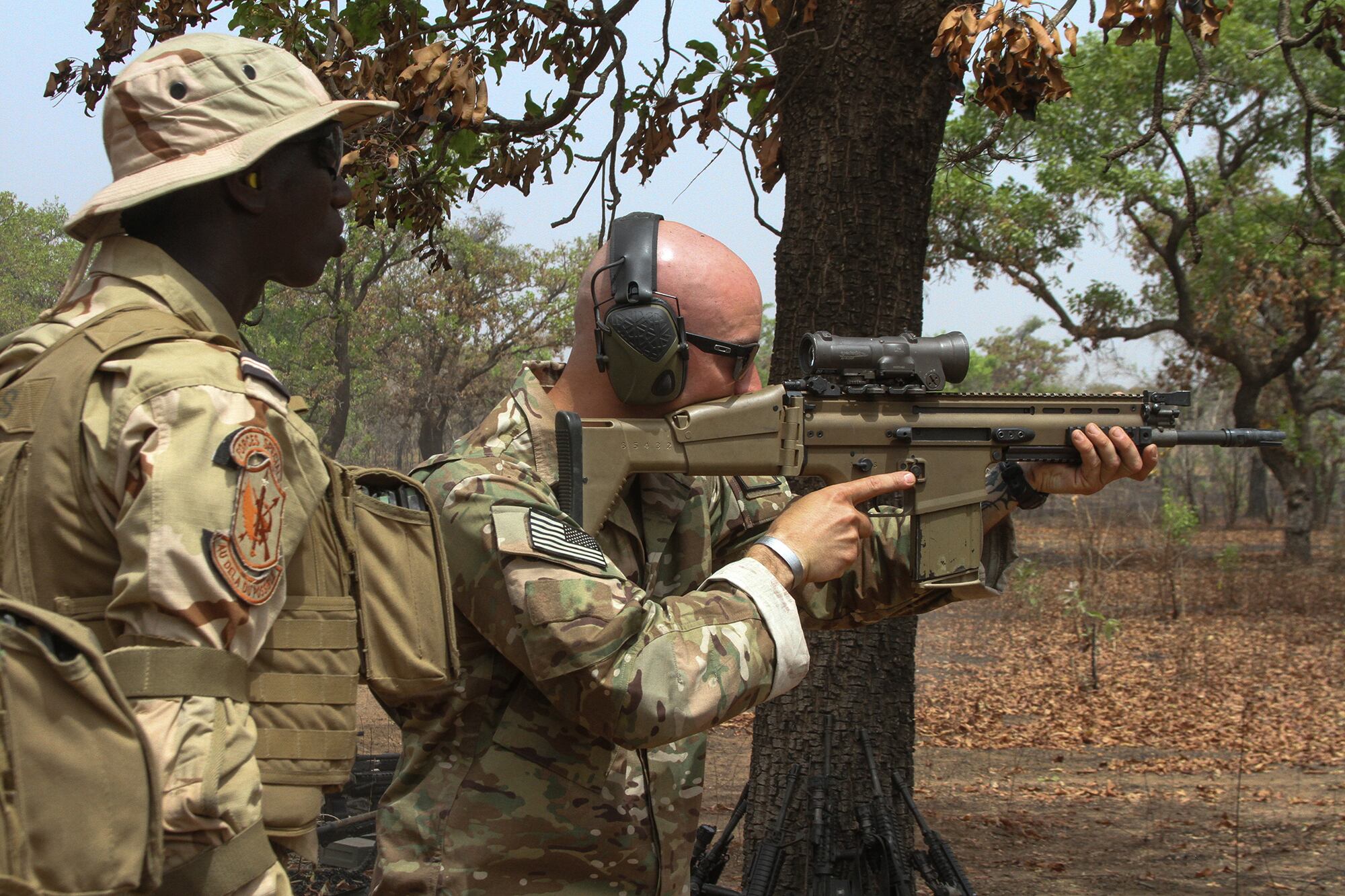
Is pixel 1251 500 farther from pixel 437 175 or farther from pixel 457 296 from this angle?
pixel 437 175

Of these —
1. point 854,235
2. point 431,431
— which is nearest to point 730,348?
point 854,235

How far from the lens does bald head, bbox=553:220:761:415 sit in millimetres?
2412

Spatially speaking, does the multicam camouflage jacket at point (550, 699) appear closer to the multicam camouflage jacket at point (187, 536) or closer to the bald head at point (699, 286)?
the bald head at point (699, 286)

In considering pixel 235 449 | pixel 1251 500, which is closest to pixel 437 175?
pixel 235 449

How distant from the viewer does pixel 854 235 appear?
4.50 meters

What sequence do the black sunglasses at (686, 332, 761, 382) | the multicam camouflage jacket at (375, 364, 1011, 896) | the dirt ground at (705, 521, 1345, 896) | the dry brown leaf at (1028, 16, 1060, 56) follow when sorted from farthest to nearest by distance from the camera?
1. the dirt ground at (705, 521, 1345, 896)
2. the dry brown leaf at (1028, 16, 1060, 56)
3. the black sunglasses at (686, 332, 761, 382)
4. the multicam camouflage jacket at (375, 364, 1011, 896)

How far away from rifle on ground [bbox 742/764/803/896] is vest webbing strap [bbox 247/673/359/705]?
272 centimetres

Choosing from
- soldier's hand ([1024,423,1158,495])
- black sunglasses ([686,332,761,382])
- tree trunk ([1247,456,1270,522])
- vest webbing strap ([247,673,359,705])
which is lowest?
vest webbing strap ([247,673,359,705])

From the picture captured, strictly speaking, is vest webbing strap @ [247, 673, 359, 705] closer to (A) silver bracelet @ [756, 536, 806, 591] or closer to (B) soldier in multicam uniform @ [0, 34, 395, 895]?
(B) soldier in multicam uniform @ [0, 34, 395, 895]

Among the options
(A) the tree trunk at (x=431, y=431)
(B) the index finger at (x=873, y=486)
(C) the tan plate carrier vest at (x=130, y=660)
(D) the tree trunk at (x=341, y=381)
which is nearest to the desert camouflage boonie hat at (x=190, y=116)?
(C) the tan plate carrier vest at (x=130, y=660)

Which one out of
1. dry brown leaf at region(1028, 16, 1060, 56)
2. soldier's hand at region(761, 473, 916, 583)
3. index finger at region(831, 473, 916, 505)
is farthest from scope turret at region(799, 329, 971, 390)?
dry brown leaf at region(1028, 16, 1060, 56)

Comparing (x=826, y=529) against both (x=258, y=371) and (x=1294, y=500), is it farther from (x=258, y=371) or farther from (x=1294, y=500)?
(x=1294, y=500)

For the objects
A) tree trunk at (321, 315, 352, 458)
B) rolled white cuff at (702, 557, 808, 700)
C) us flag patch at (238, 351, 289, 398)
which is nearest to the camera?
us flag patch at (238, 351, 289, 398)

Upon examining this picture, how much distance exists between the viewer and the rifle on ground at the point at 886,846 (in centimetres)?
404
